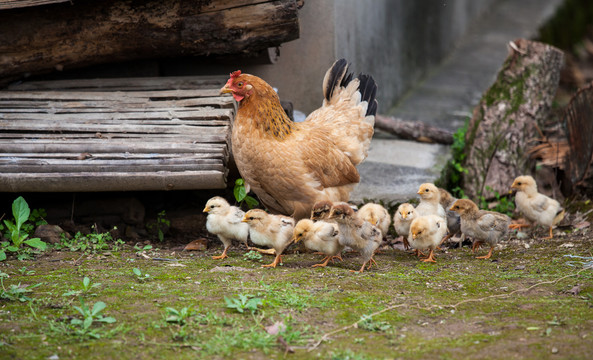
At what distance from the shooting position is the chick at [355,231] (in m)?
4.75

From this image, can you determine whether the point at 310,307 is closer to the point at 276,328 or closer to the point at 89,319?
the point at 276,328

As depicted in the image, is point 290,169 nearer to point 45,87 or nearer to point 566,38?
point 45,87

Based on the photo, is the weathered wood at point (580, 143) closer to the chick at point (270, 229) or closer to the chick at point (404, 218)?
the chick at point (404, 218)

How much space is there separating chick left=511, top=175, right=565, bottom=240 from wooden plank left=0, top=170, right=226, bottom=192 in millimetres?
2641

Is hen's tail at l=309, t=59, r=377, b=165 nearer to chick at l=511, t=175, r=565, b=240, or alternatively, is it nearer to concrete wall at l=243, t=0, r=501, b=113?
concrete wall at l=243, t=0, r=501, b=113

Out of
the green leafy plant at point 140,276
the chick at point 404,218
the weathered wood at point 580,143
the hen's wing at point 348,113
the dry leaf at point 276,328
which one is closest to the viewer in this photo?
the dry leaf at point 276,328

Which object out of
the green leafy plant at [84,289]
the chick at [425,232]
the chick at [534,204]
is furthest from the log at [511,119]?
the green leafy plant at [84,289]

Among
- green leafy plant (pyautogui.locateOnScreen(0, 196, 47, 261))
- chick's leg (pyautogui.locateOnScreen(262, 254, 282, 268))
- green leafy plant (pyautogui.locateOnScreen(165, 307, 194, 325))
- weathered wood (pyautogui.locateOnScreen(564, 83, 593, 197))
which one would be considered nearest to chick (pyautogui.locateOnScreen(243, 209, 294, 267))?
chick's leg (pyautogui.locateOnScreen(262, 254, 282, 268))

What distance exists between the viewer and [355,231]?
4.76 metres

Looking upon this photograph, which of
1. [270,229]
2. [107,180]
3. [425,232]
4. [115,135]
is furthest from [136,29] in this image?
[425,232]

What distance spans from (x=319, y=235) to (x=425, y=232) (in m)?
0.81

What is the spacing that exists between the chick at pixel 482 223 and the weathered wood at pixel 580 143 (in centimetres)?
187

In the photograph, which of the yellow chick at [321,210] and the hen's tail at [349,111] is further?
the hen's tail at [349,111]

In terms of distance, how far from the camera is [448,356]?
129 inches
